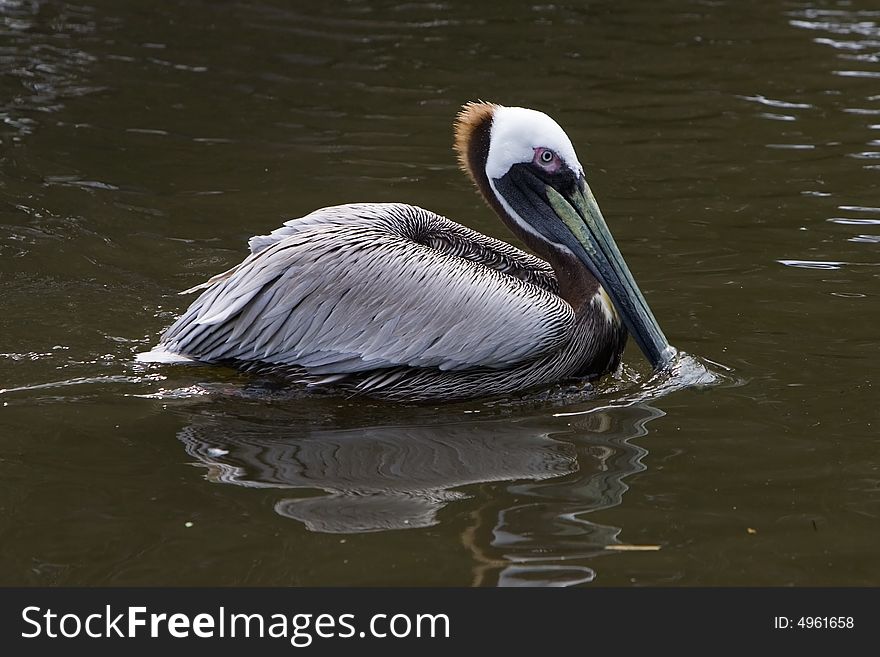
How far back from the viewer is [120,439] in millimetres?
4867

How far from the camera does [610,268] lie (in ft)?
18.1

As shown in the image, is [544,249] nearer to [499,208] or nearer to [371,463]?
[499,208]

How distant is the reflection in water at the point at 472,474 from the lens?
13.1ft

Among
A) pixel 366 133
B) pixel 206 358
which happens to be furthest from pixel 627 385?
pixel 366 133

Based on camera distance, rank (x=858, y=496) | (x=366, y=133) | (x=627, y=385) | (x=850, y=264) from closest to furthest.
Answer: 1. (x=858, y=496)
2. (x=627, y=385)
3. (x=850, y=264)
4. (x=366, y=133)

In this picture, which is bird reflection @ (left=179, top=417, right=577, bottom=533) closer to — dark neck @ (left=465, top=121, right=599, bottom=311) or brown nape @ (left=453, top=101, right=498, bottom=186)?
dark neck @ (left=465, top=121, right=599, bottom=311)

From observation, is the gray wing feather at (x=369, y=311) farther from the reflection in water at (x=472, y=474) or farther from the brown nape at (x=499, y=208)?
the reflection in water at (x=472, y=474)

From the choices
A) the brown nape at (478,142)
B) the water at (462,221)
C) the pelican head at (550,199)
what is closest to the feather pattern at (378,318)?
the water at (462,221)

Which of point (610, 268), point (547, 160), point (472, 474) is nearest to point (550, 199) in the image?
point (547, 160)

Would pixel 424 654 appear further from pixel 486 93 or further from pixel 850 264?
pixel 486 93

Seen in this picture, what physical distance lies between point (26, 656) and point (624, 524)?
1765 mm

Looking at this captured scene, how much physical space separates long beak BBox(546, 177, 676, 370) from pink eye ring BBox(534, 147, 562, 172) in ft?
0.30

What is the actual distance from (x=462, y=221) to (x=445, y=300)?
209 cm

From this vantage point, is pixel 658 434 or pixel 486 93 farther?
pixel 486 93
